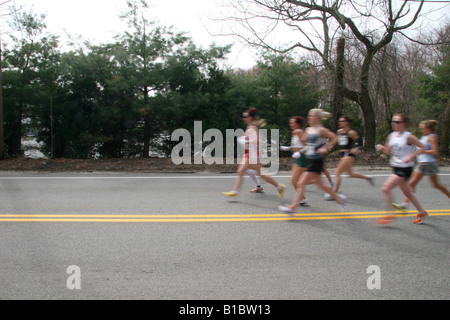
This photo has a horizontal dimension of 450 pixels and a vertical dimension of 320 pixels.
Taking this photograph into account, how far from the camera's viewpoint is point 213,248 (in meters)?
4.66

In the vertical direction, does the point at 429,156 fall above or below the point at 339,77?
below

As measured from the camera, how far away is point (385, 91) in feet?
68.0

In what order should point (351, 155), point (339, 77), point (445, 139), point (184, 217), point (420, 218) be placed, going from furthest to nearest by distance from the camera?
point (339, 77), point (445, 139), point (351, 155), point (184, 217), point (420, 218)

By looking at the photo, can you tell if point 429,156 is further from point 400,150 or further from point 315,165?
point 315,165

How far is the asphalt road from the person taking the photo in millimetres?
3564

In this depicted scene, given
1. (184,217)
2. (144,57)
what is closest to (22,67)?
(144,57)

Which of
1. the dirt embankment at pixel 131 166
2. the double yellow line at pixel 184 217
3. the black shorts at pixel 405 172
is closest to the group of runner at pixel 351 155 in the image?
the black shorts at pixel 405 172

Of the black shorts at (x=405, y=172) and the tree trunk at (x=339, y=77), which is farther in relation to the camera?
the tree trunk at (x=339, y=77)

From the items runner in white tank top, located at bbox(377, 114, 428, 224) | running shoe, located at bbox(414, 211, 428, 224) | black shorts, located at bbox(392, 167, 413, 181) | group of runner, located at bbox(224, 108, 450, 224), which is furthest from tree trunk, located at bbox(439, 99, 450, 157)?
black shorts, located at bbox(392, 167, 413, 181)

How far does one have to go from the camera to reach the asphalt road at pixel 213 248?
356 centimetres

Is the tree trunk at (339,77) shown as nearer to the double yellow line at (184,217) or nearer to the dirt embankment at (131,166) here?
the dirt embankment at (131,166)

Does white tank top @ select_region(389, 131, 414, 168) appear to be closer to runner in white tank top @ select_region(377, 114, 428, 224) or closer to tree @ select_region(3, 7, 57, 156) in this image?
runner in white tank top @ select_region(377, 114, 428, 224)

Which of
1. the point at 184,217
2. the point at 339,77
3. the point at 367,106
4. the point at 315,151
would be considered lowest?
the point at 184,217

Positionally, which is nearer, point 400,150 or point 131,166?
point 400,150
